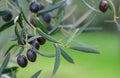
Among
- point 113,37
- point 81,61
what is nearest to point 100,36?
point 113,37

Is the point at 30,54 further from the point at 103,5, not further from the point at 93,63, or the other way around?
the point at 93,63

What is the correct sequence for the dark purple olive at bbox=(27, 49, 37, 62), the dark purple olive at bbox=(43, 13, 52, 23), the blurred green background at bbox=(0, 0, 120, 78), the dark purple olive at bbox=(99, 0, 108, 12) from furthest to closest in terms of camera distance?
1. the blurred green background at bbox=(0, 0, 120, 78)
2. the dark purple olive at bbox=(43, 13, 52, 23)
3. the dark purple olive at bbox=(99, 0, 108, 12)
4. the dark purple olive at bbox=(27, 49, 37, 62)

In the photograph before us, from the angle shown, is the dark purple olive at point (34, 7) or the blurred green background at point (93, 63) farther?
the blurred green background at point (93, 63)

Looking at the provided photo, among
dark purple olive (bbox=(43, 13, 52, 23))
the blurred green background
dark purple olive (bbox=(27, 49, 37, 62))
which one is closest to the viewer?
dark purple olive (bbox=(27, 49, 37, 62))

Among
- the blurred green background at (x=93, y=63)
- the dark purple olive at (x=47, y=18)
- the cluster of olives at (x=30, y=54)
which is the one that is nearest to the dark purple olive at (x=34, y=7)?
the cluster of olives at (x=30, y=54)

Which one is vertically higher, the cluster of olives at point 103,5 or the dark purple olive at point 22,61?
the cluster of olives at point 103,5

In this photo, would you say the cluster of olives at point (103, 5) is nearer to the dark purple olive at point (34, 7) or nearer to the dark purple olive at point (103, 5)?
the dark purple olive at point (103, 5)

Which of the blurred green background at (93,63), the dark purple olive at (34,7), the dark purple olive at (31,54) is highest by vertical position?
the dark purple olive at (34,7)

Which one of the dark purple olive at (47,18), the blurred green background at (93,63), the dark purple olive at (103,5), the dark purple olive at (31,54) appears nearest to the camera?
the dark purple olive at (31,54)

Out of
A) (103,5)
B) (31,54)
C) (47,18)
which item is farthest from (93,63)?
(31,54)

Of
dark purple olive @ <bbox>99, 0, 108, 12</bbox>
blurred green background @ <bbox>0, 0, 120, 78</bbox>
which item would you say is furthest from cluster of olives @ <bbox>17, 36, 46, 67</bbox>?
blurred green background @ <bbox>0, 0, 120, 78</bbox>

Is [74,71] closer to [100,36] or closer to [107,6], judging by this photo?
[100,36]

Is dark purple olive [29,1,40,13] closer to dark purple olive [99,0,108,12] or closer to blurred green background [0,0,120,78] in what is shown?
dark purple olive [99,0,108,12]

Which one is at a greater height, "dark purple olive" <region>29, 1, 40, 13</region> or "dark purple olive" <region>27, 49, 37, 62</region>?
"dark purple olive" <region>29, 1, 40, 13</region>
